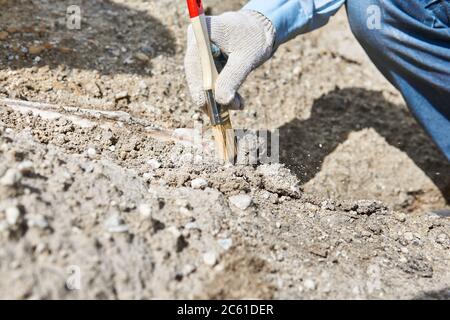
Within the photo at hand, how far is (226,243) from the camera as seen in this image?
1.20 m

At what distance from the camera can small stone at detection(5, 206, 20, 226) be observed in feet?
3.42

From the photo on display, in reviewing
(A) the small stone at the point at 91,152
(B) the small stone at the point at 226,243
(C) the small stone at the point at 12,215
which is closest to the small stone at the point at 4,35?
(A) the small stone at the point at 91,152

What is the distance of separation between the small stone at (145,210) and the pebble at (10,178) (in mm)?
261

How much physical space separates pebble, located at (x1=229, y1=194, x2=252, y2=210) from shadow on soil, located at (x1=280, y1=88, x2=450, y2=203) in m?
0.58

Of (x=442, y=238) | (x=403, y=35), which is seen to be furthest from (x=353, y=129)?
(x=442, y=238)

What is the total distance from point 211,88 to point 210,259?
55 cm

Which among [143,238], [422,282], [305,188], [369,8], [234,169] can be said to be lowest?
[305,188]

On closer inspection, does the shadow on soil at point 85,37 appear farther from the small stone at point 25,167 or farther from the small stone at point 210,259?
the small stone at point 210,259

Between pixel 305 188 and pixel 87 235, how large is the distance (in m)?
0.97

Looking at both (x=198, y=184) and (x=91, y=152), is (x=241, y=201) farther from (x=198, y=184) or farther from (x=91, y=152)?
(x=91, y=152)

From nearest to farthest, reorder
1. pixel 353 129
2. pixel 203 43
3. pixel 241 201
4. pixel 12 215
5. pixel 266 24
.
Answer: pixel 12 215 → pixel 241 201 → pixel 203 43 → pixel 266 24 → pixel 353 129

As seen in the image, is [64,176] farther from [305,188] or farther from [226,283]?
Answer: [305,188]
